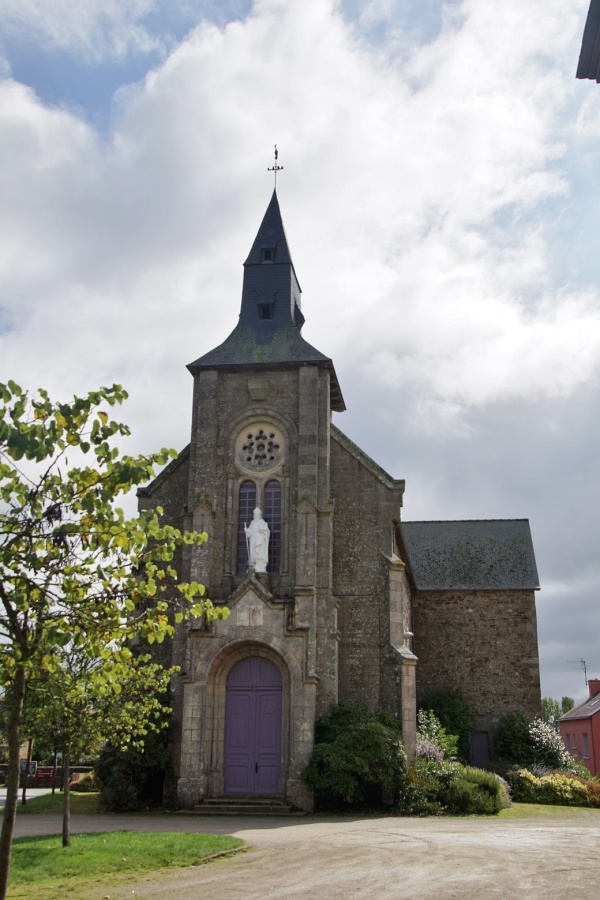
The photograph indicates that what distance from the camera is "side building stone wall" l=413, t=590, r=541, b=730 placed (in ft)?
101

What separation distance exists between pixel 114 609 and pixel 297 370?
18049 mm

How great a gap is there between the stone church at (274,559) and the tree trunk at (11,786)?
14.2 metres

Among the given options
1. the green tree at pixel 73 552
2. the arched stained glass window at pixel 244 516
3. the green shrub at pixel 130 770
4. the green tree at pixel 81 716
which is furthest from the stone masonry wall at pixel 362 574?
the green tree at pixel 73 552

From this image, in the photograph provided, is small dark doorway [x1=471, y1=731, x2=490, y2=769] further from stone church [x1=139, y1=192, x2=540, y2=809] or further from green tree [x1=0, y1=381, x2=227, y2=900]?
green tree [x1=0, y1=381, x2=227, y2=900]

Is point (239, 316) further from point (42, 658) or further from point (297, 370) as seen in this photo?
point (42, 658)

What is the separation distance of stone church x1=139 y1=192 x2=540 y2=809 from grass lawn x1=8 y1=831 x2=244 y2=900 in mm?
7307

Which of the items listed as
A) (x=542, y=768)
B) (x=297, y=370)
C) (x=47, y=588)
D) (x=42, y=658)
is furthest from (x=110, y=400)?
(x=542, y=768)

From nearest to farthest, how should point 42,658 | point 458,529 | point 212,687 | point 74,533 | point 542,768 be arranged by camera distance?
point 74,533, point 42,658, point 212,687, point 542,768, point 458,529

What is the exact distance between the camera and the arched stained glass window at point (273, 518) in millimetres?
A: 23844

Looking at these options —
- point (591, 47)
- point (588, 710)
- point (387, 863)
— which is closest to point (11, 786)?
point (387, 863)

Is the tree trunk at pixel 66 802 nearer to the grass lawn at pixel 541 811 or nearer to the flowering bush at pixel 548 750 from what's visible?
Answer: the grass lawn at pixel 541 811

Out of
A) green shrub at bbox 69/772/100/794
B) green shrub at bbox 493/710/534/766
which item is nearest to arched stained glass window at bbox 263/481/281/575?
green shrub at bbox 69/772/100/794

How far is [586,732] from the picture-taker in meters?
45.8

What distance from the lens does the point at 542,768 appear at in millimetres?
27062
